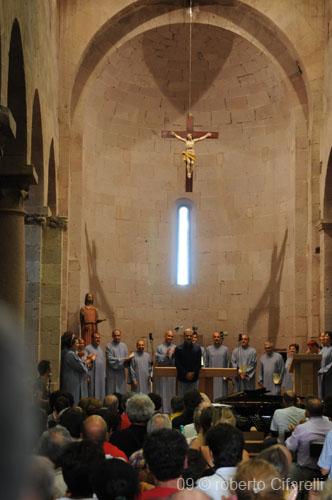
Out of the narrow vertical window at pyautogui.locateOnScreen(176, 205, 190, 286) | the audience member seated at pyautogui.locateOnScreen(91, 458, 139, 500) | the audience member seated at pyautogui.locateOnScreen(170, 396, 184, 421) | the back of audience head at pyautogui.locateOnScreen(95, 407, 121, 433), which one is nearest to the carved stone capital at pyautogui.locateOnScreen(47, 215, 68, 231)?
the narrow vertical window at pyautogui.locateOnScreen(176, 205, 190, 286)

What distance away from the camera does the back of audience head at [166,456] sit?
3.75 metres

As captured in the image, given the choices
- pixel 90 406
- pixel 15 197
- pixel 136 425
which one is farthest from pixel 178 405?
pixel 15 197

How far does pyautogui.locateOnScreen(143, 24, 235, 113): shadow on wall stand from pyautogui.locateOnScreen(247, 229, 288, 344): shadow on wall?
469 cm

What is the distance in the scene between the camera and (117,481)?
10.3 feet

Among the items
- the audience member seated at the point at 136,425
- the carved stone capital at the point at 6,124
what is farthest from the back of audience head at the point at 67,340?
the audience member seated at the point at 136,425

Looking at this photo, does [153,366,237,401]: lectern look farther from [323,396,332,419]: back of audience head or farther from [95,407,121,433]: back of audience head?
[95,407,121,433]: back of audience head

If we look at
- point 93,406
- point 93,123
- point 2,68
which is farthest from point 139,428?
point 93,123

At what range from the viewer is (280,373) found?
60.1 ft

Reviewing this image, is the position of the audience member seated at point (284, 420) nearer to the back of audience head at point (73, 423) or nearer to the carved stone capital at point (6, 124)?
the back of audience head at point (73, 423)

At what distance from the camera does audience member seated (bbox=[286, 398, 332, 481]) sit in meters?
7.25

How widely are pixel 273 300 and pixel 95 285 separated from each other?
4.58m

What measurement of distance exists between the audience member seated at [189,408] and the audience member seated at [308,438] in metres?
0.99

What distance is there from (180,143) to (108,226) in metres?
3.06

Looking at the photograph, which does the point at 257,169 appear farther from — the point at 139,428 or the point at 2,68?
the point at 139,428
